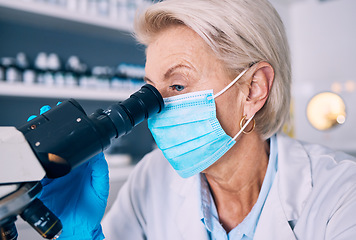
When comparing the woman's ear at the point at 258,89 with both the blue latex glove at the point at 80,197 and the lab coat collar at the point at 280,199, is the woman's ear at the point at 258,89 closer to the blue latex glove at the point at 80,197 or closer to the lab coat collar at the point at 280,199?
the lab coat collar at the point at 280,199

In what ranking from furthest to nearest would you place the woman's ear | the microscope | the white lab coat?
the woman's ear, the white lab coat, the microscope

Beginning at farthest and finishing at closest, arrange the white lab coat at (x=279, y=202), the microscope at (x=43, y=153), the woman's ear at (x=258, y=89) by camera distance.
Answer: the woman's ear at (x=258, y=89) → the white lab coat at (x=279, y=202) → the microscope at (x=43, y=153)

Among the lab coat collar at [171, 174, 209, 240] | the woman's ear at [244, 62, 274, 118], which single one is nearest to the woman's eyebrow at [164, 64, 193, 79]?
the woman's ear at [244, 62, 274, 118]

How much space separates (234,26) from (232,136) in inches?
13.2

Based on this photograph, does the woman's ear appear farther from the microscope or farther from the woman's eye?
the microscope

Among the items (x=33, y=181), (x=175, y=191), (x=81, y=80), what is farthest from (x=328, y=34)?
(x=33, y=181)

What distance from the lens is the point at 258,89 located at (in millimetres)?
982

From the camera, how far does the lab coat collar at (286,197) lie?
0.89 meters

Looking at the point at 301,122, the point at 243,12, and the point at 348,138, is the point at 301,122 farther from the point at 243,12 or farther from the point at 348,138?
the point at 243,12

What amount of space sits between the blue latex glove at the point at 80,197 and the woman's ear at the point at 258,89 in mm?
486

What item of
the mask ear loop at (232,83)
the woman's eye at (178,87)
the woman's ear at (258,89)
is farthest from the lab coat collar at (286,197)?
the woman's eye at (178,87)

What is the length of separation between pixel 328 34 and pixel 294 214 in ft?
8.16

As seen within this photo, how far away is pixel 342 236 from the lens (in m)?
0.73

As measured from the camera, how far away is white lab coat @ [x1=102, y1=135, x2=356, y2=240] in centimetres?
83
